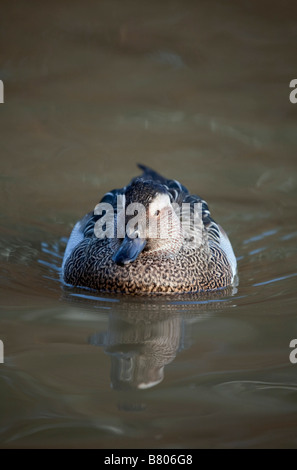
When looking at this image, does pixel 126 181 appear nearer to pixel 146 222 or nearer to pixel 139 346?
pixel 146 222

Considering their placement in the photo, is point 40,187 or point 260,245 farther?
point 40,187

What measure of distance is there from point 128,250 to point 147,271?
0.42 metres

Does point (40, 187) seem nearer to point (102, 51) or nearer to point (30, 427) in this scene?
point (102, 51)

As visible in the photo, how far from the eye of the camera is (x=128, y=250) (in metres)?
6.50

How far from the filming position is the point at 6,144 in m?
10.9

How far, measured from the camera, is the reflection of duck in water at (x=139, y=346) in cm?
519

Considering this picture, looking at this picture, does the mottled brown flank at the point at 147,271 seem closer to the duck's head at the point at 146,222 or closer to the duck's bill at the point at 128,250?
the duck's head at the point at 146,222

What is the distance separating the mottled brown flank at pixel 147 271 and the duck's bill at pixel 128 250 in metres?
0.27

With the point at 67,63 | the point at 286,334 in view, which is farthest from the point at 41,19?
the point at 286,334

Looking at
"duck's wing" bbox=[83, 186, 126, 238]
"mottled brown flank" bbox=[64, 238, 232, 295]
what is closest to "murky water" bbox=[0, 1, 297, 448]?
"mottled brown flank" bbox=[64, 238, 232, 295]

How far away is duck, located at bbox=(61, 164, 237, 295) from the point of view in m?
6.70

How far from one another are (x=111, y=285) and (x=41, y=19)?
8.77 meters

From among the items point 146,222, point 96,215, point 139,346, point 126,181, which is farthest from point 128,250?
point 126,181

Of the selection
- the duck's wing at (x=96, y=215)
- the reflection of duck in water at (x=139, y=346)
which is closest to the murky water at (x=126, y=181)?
the reflection of duck in water at (x=139, y=346)
